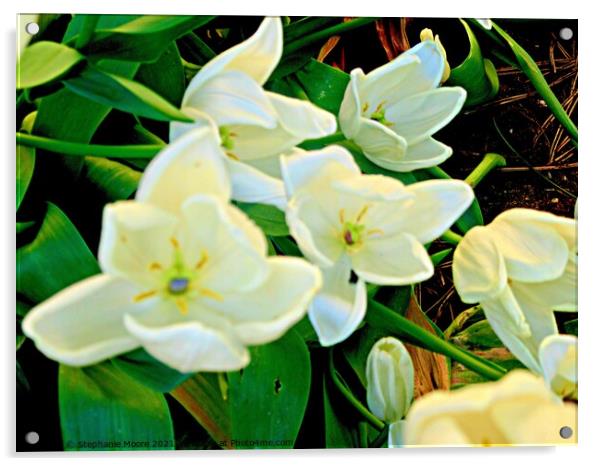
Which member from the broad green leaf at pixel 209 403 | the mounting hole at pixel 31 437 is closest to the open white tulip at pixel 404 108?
the broad green leaf at pixel 209 403

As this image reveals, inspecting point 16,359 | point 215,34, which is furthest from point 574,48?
point 16,359

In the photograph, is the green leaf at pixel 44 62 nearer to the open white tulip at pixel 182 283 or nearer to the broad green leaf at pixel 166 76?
the broad green leaf at pixel 166 76

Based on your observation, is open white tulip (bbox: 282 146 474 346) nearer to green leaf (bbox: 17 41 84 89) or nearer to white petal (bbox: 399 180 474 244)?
white petal (bbox: 399 180 474 244)

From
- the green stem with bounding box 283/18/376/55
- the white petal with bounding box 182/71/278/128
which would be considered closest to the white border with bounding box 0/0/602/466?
the green stem with bounding box 283/18/376/55

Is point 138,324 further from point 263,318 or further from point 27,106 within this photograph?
point 27,106

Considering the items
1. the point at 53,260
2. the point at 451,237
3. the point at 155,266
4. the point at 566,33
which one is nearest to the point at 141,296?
the point at 155,266
